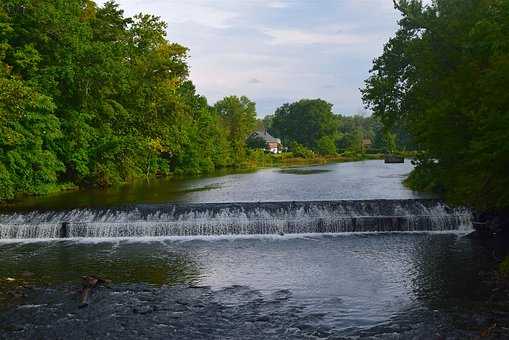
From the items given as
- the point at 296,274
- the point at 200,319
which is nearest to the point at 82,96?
the point at 296,274

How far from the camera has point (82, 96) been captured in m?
38.7

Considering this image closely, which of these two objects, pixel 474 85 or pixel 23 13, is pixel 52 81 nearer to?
pixel 23 13

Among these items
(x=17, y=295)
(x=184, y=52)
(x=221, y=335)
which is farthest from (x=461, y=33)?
(x=184, y=52)

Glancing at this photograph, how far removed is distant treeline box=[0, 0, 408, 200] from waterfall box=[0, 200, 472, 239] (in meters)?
6.65

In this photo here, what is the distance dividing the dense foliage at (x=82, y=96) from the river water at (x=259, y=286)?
936 centimetres

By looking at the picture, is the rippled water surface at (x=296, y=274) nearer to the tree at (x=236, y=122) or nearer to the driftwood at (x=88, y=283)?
the driftwood at (x=88, y=283)

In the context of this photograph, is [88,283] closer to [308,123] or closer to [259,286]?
[259,286]

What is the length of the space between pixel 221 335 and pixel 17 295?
6.83 metres

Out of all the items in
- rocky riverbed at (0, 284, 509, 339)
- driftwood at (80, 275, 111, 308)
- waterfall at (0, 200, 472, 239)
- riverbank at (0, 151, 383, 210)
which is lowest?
rocky riverbed at (0, 284, 509, 339)

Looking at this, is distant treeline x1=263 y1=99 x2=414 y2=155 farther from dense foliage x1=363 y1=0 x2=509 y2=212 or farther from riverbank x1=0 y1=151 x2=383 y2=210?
dense foliage x1=363 y1=0 x2=509 y2=212

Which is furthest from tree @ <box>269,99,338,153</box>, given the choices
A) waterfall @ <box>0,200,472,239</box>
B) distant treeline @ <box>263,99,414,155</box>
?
waterfall @ <box>0,200,472,239</box>

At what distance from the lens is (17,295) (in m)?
14.1

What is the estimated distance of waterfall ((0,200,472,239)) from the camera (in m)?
23.7

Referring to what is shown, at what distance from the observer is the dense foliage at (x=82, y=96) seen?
31.4 metres
